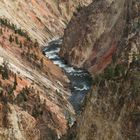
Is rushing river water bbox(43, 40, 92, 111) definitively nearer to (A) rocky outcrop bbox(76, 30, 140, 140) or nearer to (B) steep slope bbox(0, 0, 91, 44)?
(B) steep slope bbox(0, 0, 91, 44)

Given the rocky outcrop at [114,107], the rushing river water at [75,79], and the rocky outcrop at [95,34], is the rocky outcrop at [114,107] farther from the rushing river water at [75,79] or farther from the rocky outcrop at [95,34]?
the rocky outcrop at [95,34]

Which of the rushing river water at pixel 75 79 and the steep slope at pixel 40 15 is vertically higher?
the steep slope at pixel 40 15

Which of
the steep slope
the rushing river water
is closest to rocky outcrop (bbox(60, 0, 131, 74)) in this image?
the rushing river water

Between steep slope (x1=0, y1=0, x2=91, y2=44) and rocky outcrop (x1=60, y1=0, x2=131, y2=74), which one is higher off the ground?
steep slope (x1=0, y1=0, x2=91, y2=44)

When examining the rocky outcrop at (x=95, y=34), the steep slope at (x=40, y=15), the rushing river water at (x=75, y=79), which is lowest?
the rushing river water at (x=75, y=79)

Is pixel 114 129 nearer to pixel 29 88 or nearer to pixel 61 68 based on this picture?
pixel 29 88

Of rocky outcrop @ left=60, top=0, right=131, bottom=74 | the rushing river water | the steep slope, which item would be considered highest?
the steep slope

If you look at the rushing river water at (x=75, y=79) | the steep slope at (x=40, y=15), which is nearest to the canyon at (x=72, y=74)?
the rushing river water at (x=75, y=79)
